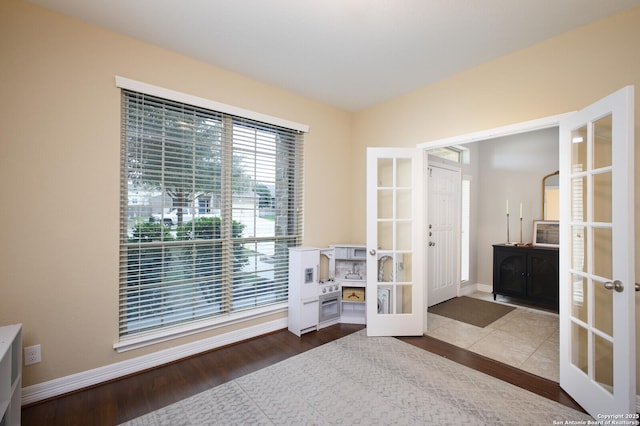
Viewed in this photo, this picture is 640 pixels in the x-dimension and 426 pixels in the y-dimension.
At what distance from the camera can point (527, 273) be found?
4.04 metres

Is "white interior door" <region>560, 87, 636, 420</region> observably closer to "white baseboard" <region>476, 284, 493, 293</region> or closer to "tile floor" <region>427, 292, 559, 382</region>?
"tile floor" <region>427, 292, 559, 382</region>

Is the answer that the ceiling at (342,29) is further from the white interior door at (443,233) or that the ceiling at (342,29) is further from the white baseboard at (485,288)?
the white baseboard at (485,288)

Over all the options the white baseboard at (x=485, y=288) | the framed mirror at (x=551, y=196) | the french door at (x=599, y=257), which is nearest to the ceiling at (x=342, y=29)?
the french door at (x=599, y=257)

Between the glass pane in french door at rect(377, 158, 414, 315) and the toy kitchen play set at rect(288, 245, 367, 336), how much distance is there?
0.35m

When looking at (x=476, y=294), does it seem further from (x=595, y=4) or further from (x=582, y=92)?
(x=595, y=4)

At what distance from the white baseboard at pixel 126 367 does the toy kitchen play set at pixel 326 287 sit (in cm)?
49

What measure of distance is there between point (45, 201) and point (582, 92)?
13.4 feet

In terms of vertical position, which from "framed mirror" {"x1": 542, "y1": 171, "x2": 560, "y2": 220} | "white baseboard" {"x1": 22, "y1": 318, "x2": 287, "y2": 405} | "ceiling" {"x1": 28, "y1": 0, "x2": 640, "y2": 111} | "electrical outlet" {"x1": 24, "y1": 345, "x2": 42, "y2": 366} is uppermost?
"ceiling" {"x1": 28, "y1": 0, "x2": 640, "y2": 111}

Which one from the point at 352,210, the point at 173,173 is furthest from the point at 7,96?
the point at 352,210

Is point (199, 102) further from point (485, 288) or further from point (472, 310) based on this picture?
point (485, 288)

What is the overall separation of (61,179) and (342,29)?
7.93ft

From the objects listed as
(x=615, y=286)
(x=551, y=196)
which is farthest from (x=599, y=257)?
(x=551, y=196)

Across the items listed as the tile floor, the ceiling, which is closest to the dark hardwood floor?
the tile floor

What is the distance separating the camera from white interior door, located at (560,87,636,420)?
1.63m
